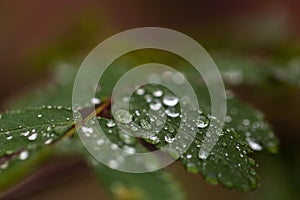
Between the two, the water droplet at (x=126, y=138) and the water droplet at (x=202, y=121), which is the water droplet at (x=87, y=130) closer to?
the water droplet at (x=126, y=138)

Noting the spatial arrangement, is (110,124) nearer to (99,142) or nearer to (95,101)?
(99,142)

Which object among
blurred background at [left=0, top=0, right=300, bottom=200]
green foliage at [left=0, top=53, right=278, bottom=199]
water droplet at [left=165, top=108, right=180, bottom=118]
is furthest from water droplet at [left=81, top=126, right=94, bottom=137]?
blurred background at [left=0, top=0, right=300, bottom=200]

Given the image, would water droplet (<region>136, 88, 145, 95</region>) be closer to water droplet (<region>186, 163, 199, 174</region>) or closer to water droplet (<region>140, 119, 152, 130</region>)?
water droplet (<region>140, 119, 152, 130</region>)

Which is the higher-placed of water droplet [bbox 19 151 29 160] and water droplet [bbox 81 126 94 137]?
water droplet [bbox 81 126 94 137]

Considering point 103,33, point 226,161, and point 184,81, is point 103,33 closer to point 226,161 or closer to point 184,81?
point 184,81

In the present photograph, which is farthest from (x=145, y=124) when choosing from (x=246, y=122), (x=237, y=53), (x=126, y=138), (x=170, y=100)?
(x=237, y=53)

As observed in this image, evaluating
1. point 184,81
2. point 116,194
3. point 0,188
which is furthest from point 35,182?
point 116,194
